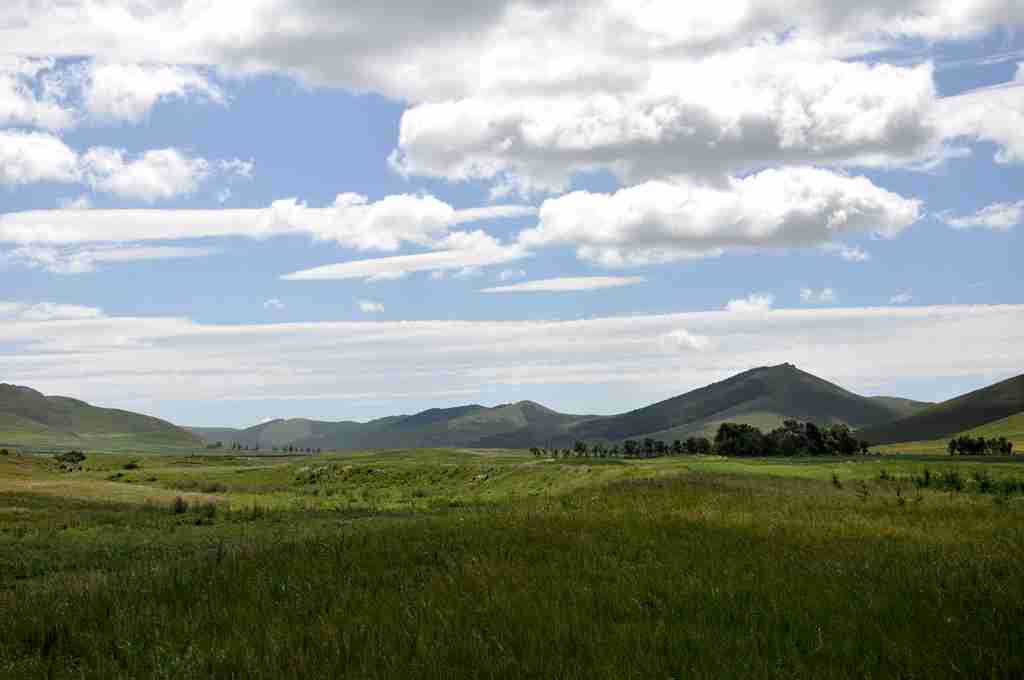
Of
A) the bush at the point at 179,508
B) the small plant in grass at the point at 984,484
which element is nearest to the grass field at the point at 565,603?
the small plant in grass at the point at 984,484

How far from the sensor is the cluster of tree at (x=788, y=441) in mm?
176250

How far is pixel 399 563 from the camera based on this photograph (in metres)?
13.5

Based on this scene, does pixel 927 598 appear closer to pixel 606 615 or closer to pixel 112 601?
pixel 606 615

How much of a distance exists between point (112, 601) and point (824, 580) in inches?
374

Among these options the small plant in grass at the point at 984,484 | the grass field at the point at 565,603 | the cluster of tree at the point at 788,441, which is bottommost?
the cluster of tree at the point at 788,441

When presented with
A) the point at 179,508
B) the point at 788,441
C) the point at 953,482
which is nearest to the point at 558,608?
the point at 953,482

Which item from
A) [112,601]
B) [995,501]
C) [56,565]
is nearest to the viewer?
[112,601]

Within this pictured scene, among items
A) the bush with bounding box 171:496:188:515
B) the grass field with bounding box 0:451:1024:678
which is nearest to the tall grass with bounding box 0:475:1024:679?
the grass field with bounding box 0:451:1024:678

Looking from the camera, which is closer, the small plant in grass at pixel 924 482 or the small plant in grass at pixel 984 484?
the small plant in grass at pixel 984 484

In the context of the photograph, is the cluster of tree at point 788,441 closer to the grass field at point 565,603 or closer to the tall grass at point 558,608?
the grass field at point 565,603

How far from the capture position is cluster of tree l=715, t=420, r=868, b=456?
176 meters

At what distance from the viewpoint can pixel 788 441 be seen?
602ft

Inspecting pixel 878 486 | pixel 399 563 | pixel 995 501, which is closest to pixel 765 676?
pixel 399 563

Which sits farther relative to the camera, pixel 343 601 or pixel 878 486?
pixel 878 486
